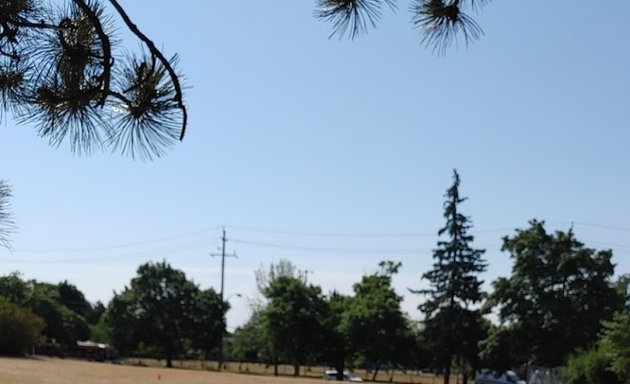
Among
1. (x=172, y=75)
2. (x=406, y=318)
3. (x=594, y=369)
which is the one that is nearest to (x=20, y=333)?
(x=406, y=318)

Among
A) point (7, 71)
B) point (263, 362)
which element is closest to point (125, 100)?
point (7, 71)

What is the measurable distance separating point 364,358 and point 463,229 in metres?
12.9

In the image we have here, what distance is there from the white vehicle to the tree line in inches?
36.1

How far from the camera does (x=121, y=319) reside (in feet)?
270

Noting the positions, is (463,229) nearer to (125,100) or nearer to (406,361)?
(406,361)

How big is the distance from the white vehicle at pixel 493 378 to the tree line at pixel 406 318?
0.92 metres

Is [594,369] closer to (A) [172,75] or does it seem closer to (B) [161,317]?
(A) [172,75]

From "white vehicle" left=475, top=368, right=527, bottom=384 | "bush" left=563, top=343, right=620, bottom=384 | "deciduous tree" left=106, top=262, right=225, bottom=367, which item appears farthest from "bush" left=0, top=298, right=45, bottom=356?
"bush" left=563, top=343, right=620, bottom=384

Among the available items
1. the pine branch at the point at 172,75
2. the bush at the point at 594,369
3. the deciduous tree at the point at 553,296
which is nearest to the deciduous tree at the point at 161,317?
the deciduous tree at the point at 553,296

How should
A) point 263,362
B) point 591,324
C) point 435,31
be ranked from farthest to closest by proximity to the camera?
point 263,362 → point 591,324 → point 435,31

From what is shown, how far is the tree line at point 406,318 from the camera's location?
5653 centimetres

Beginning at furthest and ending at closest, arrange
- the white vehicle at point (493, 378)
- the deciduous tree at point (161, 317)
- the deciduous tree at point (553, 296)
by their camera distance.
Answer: the deciduous tree at point (161, 317) < the white vehicle at point (493, 378) < the deciduous tree at point (553, 296)

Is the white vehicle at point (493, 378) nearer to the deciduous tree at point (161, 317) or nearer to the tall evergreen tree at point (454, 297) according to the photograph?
the tall evergreen tree at point (454, 297)

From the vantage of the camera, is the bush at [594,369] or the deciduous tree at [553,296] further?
the deciduous tree at [553,296]
